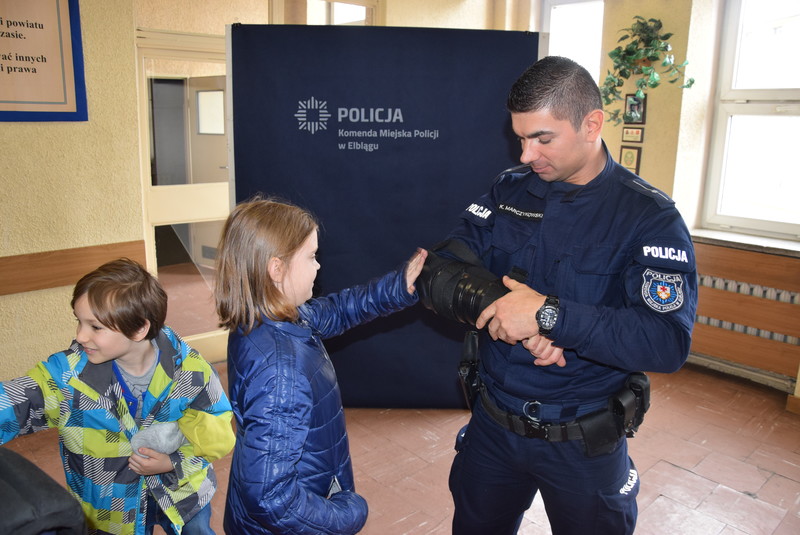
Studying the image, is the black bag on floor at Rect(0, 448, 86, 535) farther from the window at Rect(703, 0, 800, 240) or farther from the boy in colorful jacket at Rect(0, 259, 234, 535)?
the window at Rect(703, 0, 800, 240)

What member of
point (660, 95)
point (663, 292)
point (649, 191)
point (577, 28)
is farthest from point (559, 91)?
point (577, 28)

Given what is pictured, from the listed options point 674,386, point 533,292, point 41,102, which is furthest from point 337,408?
point 674,386

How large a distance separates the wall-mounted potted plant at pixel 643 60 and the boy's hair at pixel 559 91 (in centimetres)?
280

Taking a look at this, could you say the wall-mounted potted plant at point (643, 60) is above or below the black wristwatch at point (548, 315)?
above

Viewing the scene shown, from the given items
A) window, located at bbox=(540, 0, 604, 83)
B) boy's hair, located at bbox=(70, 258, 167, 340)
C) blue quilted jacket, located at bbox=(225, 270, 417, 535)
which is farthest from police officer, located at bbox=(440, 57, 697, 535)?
window, located at bbox=(540, 0, 604, 83)

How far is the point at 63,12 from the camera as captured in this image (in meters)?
2.95

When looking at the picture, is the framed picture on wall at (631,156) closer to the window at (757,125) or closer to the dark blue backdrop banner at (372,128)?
the window at (757,125)

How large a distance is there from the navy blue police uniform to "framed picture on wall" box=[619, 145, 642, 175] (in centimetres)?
287

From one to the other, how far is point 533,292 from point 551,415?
321 millimetres

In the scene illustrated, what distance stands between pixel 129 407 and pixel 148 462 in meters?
0.14

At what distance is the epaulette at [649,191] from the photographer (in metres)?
1.47

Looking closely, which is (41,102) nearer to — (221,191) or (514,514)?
(221,191)

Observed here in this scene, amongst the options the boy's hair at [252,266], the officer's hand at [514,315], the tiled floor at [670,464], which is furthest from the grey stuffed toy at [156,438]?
the tiled floor at [670,464]

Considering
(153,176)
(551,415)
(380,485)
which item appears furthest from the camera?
(153,176)
